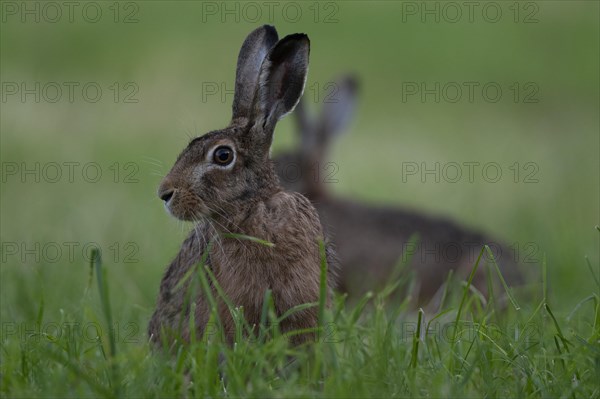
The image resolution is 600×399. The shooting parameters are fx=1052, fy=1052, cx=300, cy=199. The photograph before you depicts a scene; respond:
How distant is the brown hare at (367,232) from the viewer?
858cm

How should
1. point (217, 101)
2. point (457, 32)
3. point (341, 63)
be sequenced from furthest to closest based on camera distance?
point (457, 32) → point (341, 63) → point (217, 101)

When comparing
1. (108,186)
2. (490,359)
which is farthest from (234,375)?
(108,186)

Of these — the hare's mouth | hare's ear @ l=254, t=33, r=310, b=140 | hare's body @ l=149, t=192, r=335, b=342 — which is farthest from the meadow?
hare's ear @ l=254, t=33, r=310, b=140

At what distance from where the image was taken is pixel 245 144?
15.5ft

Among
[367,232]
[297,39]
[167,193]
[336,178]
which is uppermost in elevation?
[297,39]

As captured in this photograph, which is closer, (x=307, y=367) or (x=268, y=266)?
(x=307, y=367)

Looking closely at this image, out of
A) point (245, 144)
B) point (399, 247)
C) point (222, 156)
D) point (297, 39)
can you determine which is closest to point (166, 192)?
point (222, 156)

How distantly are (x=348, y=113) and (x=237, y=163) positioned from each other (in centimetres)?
603

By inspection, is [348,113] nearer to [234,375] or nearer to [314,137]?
[314,137]

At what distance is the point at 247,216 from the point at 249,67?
0.79 metres

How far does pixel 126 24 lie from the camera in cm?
1641

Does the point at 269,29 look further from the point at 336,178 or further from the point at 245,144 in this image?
the point at 336,178

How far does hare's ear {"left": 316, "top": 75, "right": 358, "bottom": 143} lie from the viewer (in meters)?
10.5

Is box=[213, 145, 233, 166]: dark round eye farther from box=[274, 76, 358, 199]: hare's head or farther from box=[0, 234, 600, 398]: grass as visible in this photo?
box=[274, 76, 358, 199]: hare's head
